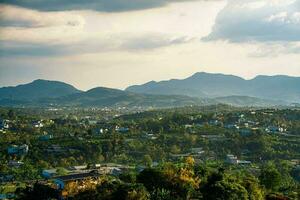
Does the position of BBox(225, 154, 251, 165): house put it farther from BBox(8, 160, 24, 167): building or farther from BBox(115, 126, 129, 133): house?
BBox(115, 126, 129, 133): house

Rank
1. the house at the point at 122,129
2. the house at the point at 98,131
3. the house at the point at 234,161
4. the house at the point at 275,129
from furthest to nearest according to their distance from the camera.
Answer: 1. the house at the point at 122,129
2. the house at the point at 98,131
3. the house at the point at 275,129
4. the house at the point at 234,161

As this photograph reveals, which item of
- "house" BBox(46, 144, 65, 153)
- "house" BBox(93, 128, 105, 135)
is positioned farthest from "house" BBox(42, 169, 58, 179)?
"house" BBox(93, 128, 105, 135)

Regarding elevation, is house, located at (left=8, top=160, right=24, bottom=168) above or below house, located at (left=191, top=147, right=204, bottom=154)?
below

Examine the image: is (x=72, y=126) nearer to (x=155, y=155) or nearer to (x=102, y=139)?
(x=102, y=139)

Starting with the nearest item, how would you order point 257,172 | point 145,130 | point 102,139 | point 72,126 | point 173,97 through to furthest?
point 257,172, point 102,139, point 145,130, point 72,126, point 173,97

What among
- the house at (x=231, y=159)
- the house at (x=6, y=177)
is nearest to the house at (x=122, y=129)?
the house at (x=231, y=159)

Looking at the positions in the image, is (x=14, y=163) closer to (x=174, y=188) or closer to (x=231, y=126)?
(x=174, y=188)

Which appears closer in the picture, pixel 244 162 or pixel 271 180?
pixel 271 180

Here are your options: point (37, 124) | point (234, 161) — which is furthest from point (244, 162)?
point (37, 124)

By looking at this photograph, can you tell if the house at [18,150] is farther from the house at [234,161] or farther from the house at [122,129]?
the house at [234,161]

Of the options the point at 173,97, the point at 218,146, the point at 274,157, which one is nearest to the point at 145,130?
the point at 218,146

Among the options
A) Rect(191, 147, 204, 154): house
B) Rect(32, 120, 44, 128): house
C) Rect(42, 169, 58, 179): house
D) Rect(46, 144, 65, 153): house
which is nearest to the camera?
Rect(42, 169, 58, 179): house
